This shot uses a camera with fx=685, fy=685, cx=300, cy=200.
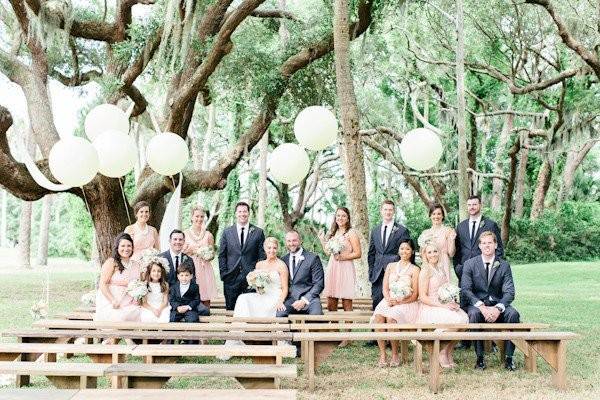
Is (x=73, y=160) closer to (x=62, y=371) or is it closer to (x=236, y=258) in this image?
(x=236, y=258)

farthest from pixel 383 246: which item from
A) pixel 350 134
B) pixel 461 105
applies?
pixel 461 105

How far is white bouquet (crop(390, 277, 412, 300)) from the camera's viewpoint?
272 inches

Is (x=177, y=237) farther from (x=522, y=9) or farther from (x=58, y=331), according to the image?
(x=522, y=9)

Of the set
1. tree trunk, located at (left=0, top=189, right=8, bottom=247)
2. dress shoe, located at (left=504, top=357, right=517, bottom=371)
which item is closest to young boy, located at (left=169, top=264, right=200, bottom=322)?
dress shoe, located at (left=504, top=357, right=517, bottom=371)

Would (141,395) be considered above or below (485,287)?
below

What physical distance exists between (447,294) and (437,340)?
3.56 feet

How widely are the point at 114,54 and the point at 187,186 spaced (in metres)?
2.65

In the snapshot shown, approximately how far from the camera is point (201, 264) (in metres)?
8.25

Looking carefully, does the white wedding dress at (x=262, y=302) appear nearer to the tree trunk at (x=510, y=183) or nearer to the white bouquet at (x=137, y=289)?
the white bouquet at (x=137, y=289)

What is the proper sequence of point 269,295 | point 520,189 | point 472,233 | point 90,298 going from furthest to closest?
point 520,189 → point 90,298 → point 472,233 → point 269,295

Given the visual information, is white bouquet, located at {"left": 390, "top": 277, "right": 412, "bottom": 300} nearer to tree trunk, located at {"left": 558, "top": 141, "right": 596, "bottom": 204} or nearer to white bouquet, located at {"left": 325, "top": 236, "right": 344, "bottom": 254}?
white bouquet, located at {"left": 325, "top": 236, "right": 344, "bottom": 254}

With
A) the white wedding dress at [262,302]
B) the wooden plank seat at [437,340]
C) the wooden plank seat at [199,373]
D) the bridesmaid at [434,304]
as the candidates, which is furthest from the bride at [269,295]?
the wooden plank seat at [199,373]

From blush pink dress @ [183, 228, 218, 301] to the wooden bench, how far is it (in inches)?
163

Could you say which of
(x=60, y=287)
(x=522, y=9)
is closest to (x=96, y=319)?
(x=60, y=287)
